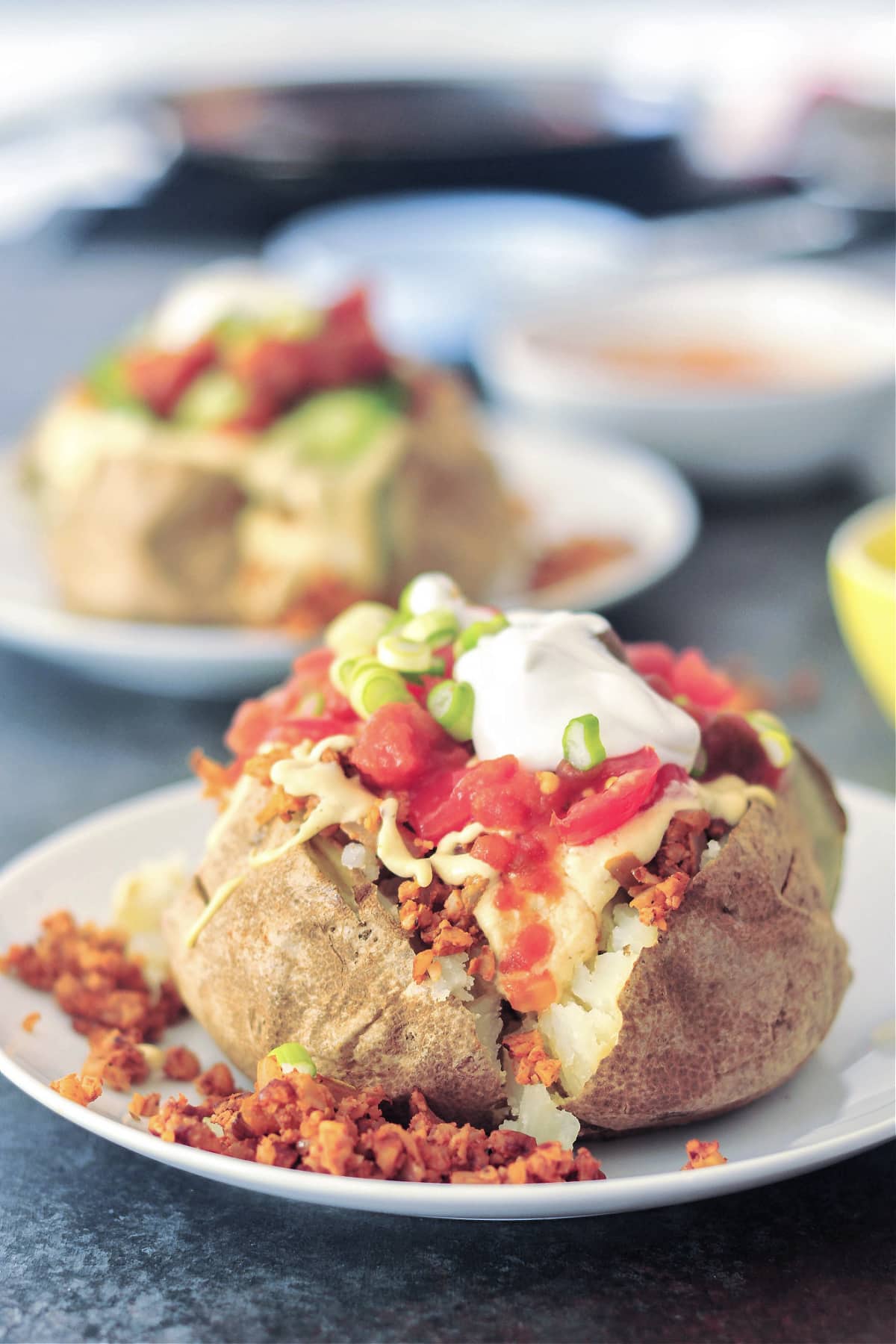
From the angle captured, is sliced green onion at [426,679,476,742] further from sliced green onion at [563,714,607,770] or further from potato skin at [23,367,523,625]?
potato skin at [23,367,523,625]

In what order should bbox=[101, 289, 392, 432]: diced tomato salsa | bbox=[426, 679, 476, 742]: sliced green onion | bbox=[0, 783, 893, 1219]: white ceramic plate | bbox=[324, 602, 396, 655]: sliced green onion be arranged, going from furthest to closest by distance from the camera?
1. bbox=[101, 289, 392, 432]: diced tomato salsa
2. bbox=[324, 602, 396, 655]: sliced green onion
3. bbox=[426, 679, 476, 742]: sliced green onion
4. bbox=[0, 783, 893, 1219]: white ceramic plate

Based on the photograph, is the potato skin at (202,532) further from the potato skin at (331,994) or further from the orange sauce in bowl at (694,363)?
the potato skin at (331,994)

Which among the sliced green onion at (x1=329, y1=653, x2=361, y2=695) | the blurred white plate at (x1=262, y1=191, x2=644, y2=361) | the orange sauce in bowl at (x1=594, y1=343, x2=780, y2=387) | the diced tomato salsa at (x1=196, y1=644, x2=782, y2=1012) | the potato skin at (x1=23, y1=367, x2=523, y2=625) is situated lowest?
the orange sauce in bowl at (x1=594, y1=343, x2=780, y2=387)

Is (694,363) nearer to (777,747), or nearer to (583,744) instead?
(777,747)

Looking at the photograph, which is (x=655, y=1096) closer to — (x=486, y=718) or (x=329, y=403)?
(x=486, y=718)

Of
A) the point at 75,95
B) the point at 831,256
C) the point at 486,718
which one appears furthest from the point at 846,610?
the point at 75,95

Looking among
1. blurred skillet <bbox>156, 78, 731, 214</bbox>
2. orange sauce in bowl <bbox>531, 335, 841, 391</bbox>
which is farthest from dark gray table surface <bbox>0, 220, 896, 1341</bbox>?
blurred skillet <bbox>156, 78, 731, 214</bbox>

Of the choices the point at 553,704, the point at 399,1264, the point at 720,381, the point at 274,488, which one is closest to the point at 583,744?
the point at 553,704
